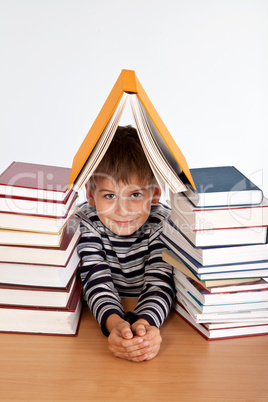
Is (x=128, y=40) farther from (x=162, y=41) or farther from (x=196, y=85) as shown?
(x=196, y=85)

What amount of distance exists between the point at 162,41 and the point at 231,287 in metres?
3.23

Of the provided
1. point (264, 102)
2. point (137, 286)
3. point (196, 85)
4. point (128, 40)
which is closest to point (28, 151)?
point (128, 40)

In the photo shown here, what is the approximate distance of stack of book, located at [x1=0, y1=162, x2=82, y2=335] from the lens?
3.59 feet

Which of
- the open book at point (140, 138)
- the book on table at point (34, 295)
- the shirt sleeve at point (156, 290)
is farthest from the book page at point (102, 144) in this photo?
the shirt sleeve at point (156, 290)

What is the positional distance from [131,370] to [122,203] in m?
0.49

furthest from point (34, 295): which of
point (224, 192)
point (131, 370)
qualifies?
point (224, 192)

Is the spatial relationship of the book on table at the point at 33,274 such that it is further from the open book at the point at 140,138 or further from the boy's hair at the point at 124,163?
the boy's hair at the point at 124,163

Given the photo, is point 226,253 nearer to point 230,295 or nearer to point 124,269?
point 230,295

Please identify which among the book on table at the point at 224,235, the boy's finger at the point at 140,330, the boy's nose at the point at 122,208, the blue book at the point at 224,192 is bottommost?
the boy's finger at the point at 140,330

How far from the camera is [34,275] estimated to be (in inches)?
44.8

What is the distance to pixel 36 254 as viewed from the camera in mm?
1113

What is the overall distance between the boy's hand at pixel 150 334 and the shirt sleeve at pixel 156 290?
0.04 metres

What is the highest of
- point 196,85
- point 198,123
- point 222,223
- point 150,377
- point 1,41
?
point 1,41

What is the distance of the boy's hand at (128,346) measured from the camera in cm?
107
